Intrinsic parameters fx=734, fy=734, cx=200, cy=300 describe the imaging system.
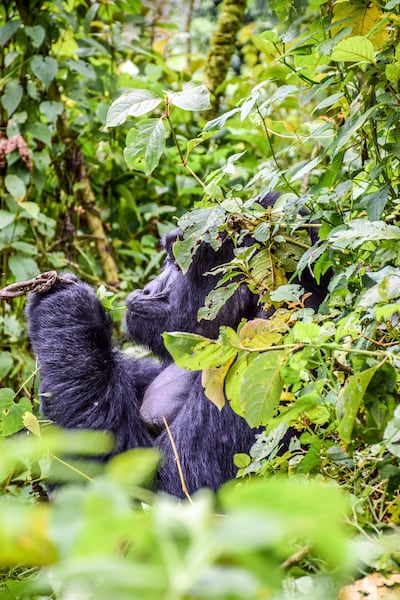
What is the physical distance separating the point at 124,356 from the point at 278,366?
5.44 feet

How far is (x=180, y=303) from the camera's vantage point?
2346 millimetres

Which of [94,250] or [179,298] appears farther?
[94,250]

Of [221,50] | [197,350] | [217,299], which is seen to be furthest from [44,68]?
[197,350]

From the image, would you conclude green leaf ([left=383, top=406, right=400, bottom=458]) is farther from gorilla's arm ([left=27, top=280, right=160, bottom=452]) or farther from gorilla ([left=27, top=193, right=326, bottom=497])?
gorilla's arm ([left=27, top=280, right=160, bottom=452])

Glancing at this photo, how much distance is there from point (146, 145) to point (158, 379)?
42.2 inches

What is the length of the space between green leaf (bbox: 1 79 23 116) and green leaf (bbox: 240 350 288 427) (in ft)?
8.18

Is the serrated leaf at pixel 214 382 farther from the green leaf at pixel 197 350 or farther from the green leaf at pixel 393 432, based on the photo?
the green leaf at pixel 393 432

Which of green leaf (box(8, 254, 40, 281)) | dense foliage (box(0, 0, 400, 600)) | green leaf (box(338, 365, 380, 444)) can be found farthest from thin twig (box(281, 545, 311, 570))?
green leaf (box(8, 254, 40, 281))

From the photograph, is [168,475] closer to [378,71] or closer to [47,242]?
[378,71]

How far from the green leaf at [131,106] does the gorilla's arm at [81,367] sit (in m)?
0.90

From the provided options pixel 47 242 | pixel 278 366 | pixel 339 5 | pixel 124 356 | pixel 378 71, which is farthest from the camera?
pixel 47 242

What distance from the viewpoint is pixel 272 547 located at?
0.43 metres

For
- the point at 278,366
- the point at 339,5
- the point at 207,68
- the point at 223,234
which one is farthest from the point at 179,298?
the point at 207,68

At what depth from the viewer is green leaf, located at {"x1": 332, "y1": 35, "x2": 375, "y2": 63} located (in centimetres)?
135
